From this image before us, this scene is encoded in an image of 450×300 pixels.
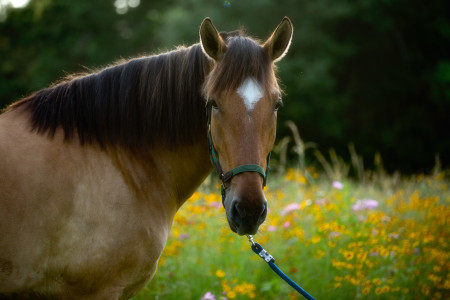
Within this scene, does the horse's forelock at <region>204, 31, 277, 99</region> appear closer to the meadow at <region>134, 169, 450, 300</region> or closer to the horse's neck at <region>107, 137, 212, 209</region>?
the horse's neck at <region>107, 137, 212, 209</region>

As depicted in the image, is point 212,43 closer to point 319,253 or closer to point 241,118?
point 241,118

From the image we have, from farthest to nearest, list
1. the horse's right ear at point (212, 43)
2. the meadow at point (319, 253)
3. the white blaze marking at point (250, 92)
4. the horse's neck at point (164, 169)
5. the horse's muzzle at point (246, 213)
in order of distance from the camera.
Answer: the meadow at point (319, 253) < the horse's neck at point (164, 169) < the horse's right ear at point (212, 43) < the white blaze marking at point (250, 92) < the horse's muzzle at point (246, 213)

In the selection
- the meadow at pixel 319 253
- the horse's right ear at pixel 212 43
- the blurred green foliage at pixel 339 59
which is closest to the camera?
the horse's right ear at pixel 212 43

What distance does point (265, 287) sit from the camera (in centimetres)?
382

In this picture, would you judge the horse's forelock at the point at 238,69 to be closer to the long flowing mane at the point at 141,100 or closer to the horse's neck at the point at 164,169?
the long flowing mane at the point at 141,100

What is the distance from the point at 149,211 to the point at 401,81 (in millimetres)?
18701

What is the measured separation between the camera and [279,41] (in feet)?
8.41

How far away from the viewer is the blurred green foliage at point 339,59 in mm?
16469

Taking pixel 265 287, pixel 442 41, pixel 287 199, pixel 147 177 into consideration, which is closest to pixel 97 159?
pixel 147 177

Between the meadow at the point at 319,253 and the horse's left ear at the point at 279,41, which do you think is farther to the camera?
the meadow at the point at 319,253

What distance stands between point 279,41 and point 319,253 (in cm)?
253

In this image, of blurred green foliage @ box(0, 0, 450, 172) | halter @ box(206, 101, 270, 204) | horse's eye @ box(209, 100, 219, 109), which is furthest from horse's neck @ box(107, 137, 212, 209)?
blurred green foliage @ box(0, 0, 450, 172)

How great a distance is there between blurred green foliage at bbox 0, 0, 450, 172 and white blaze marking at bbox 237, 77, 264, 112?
13.7 m

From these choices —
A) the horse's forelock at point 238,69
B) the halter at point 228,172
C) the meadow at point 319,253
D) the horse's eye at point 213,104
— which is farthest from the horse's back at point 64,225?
the meadow at point 319,253
